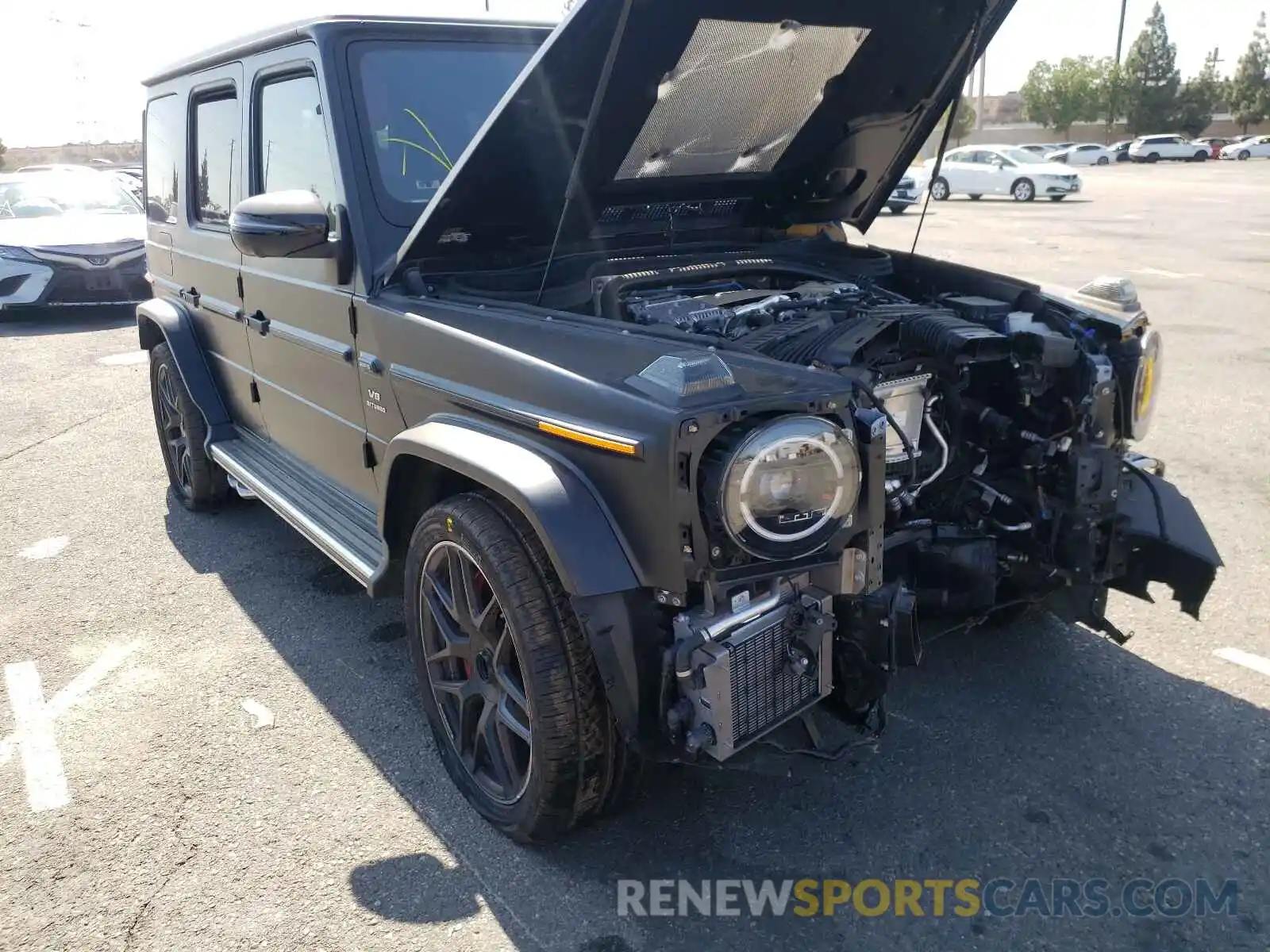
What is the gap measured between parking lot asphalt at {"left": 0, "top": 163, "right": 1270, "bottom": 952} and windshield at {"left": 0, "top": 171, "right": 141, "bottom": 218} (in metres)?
9.21

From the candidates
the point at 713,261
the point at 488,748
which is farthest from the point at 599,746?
the point at 713,261

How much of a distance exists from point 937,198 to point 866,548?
94.6 ft

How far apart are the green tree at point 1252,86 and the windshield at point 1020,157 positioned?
164ft

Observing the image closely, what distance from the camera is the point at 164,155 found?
5.10 meters

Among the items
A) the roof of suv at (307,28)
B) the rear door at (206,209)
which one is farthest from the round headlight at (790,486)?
the rear door at (206,209)

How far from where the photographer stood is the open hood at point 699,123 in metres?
2.82

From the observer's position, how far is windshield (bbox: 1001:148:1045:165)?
27016 millimetres

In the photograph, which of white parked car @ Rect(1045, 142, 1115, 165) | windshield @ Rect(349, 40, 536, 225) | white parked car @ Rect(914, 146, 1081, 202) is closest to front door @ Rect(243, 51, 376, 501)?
windshield @ Rect(349, 40, 536, 225)

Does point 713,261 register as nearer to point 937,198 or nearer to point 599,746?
point 599,746

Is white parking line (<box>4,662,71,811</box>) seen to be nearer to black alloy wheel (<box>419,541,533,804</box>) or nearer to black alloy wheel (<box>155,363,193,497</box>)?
black alloy wheel (<box>419,541,533,804</box>)

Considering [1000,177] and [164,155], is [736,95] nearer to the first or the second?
[164,155]

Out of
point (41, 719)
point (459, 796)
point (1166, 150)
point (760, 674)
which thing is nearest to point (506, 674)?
point (459, 796)

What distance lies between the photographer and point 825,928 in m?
2.43

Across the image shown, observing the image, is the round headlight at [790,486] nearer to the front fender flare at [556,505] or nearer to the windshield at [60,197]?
the front fender flare at [556,505]
